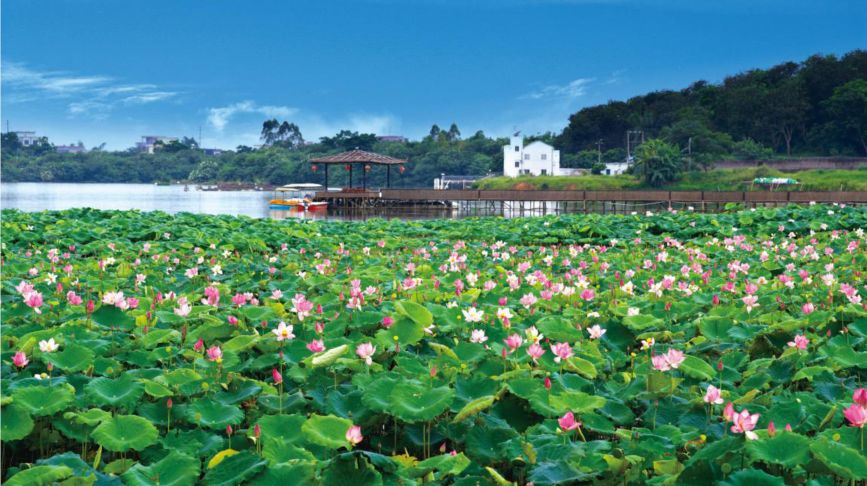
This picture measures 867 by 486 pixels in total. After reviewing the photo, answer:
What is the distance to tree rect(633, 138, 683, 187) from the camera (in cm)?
5841

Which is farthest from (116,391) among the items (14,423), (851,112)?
(851,112)

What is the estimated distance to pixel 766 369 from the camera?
2881mm

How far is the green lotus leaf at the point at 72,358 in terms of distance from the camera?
8.69 feet

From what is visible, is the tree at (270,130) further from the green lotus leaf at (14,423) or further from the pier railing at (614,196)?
the green lotus leaf at (14,423)

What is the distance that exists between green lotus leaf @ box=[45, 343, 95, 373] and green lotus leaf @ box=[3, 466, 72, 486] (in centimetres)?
91

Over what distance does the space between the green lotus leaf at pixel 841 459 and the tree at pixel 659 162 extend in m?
59.2

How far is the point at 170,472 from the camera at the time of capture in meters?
1.89

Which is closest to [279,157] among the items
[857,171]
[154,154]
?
[154,154]

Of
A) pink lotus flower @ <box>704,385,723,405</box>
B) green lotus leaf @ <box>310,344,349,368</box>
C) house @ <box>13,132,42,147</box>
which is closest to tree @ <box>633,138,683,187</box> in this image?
green lotus leaf @ <box>310,344,349,368</box>

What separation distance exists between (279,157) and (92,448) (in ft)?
346

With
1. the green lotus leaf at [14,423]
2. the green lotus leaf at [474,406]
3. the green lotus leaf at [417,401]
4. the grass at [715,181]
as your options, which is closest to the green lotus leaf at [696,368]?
the green lotus leaf at [474,406]

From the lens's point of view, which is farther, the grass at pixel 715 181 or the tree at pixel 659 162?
the tree at pixel 659 162

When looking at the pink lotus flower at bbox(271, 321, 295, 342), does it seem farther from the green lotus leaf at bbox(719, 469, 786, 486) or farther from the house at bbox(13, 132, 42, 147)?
the house at bbox(13, 132, 42, 147)

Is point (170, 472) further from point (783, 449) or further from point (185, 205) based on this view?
point (185, 205)
